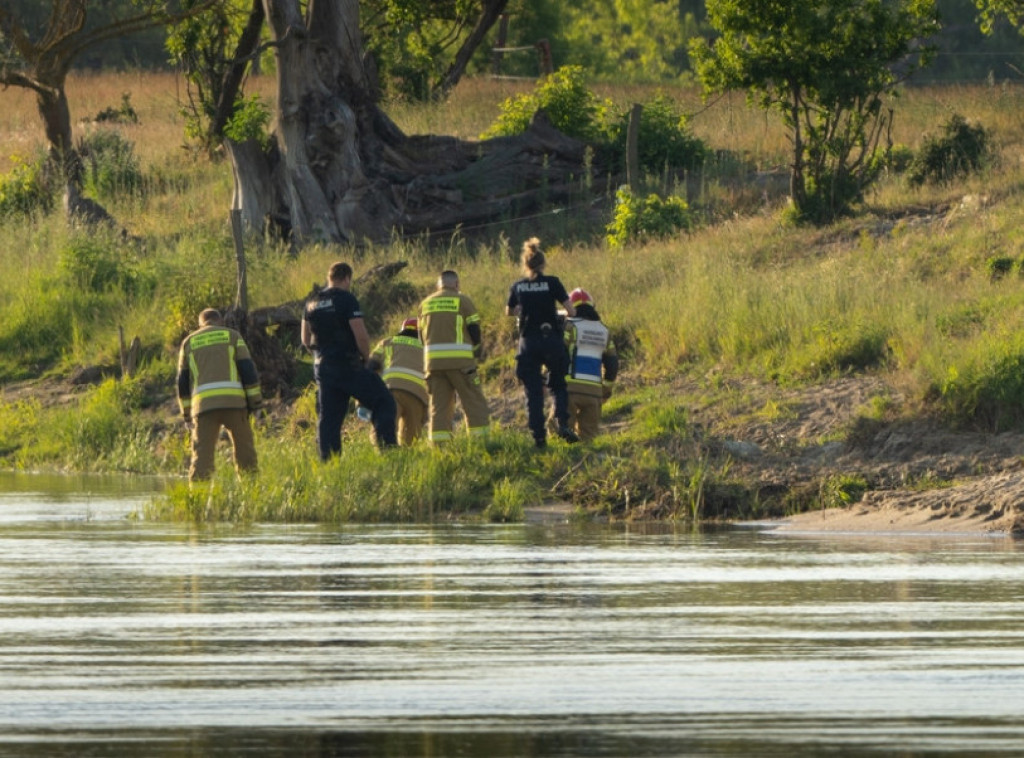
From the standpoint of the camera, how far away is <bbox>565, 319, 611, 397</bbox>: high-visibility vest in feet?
65.6

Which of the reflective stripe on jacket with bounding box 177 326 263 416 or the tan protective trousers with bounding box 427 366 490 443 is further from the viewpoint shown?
the tan protective trousers with bounding box 427 366 490 443

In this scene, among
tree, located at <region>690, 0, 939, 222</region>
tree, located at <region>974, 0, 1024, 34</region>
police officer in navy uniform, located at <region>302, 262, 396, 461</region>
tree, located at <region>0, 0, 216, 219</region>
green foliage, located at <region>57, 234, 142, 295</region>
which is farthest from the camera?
tree, located at <region>0, 0, 216, 219</region>

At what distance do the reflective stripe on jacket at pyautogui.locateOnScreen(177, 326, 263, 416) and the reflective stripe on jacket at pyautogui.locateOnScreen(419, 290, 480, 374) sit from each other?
1576 millimetres

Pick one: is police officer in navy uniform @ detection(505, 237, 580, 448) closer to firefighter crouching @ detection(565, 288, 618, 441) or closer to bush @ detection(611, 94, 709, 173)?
firefighter crouching @ detection(565, 288, 618, 441)

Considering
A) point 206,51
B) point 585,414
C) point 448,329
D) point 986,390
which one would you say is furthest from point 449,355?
point 206,51

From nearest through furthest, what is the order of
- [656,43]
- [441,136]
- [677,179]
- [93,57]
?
1. [677,179]
2. [441,136]
3. [93,57]
4. [656,43]

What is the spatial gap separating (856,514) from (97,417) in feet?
39.9

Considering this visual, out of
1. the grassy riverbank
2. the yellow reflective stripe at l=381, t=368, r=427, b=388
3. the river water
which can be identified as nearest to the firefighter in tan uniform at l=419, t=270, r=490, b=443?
the yellow reflective stripe at l=381, t=368, r=427, b=388

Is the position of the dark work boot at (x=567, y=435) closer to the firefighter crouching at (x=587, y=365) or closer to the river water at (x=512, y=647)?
the firefighter crouching at (x=587, y=365)

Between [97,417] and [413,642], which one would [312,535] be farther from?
[97,417]

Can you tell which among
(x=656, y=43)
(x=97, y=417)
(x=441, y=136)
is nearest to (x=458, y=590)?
(x=97, y=417)

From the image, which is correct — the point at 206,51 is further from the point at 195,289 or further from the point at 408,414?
the point at 408,414

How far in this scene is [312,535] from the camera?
52.6ft

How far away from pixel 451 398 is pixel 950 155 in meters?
14.1
